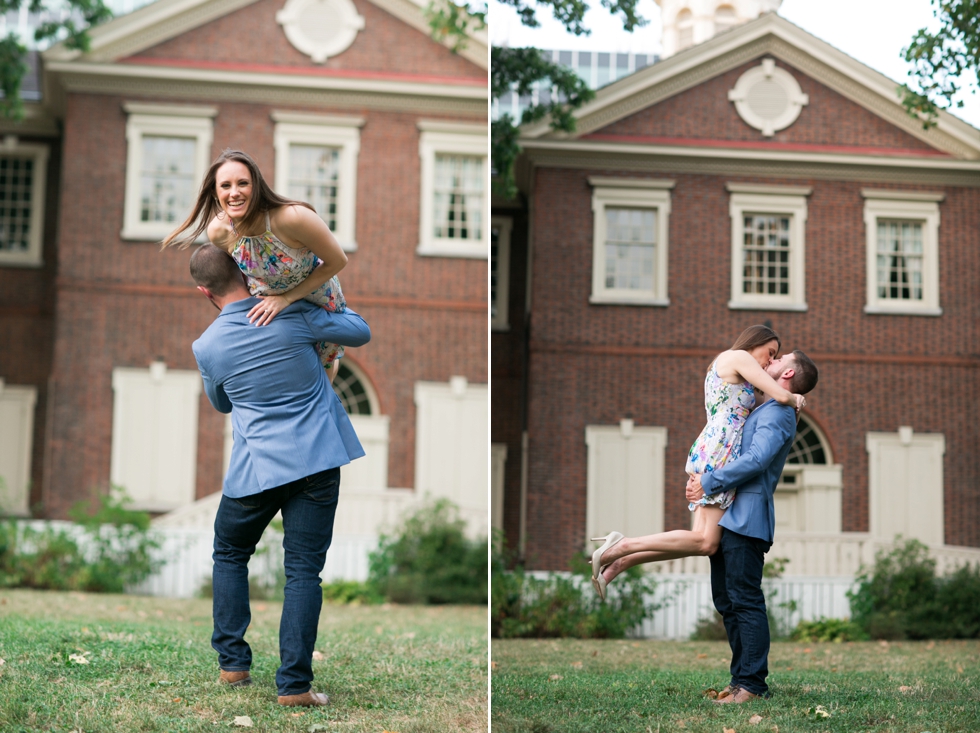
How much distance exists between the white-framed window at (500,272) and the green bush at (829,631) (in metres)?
1.93

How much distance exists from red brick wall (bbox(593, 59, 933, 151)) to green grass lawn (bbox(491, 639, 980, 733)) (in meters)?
2.24

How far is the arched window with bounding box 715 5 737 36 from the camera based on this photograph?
468 centimetres

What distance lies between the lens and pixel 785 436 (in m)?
3.60

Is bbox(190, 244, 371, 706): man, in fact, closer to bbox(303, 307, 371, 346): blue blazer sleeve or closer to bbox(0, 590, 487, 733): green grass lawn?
bbox(303, 307, 371, 346): blue blazer sleeve

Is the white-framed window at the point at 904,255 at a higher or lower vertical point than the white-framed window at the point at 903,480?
higher

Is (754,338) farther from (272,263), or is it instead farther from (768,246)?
(272,263)

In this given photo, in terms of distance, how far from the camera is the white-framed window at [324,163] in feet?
28.9

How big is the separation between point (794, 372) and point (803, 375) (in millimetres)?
101

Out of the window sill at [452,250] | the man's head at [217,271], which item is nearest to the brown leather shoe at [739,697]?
the man's head at [217,271]

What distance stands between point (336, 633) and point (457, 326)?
4.28m

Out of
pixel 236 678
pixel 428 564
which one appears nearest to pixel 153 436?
pixel 428 564

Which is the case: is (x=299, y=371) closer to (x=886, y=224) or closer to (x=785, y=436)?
(x=785, y=436)

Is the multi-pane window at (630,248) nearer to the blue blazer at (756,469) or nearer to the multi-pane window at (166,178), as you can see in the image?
the blue blazer at (756,469)

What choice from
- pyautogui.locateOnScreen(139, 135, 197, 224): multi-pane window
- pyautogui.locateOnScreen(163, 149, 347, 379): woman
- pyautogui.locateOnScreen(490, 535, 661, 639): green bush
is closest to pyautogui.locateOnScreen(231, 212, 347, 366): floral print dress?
pyautogui.locateOnScreen(163, 149, 347, 379): woman
